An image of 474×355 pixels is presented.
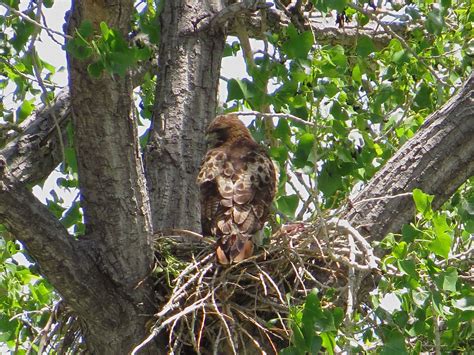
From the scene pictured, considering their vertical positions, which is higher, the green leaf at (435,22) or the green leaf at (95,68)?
the green leaf at (435,22)

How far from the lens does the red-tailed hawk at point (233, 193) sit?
16.4 ft

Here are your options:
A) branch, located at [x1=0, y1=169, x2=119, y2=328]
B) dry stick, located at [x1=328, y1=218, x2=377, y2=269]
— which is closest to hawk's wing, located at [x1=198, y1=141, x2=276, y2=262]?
dry stick, located at [x1=328, y1=218, x2=377, y2=269]

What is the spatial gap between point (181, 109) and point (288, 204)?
110cm

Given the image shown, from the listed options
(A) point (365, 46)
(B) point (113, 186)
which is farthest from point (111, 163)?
(A) point (365, 46)

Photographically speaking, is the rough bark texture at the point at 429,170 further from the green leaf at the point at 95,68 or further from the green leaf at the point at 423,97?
the green leaf at the point at 95,68

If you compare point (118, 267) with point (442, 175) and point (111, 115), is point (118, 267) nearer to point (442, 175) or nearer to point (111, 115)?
point (111, 115)

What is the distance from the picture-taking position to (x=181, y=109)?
5797mm

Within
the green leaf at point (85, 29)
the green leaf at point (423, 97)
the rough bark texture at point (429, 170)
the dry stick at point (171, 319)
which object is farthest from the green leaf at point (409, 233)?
the green leaf at point (423, 97)

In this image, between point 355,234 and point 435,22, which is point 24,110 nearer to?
point 435,22

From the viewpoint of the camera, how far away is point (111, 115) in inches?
165

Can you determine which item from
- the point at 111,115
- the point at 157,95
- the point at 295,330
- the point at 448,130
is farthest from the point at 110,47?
the point at 157,95

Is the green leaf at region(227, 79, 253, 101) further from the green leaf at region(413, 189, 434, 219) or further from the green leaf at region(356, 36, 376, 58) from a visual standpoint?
the green leaf at region(413, 189, 434, 219)

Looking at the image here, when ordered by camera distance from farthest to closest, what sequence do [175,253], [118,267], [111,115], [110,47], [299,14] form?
1. [299,14]
2. [175,253]
3. [118,267]
4. [111,115]
5. [110,47]

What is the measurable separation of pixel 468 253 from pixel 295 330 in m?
1.09
